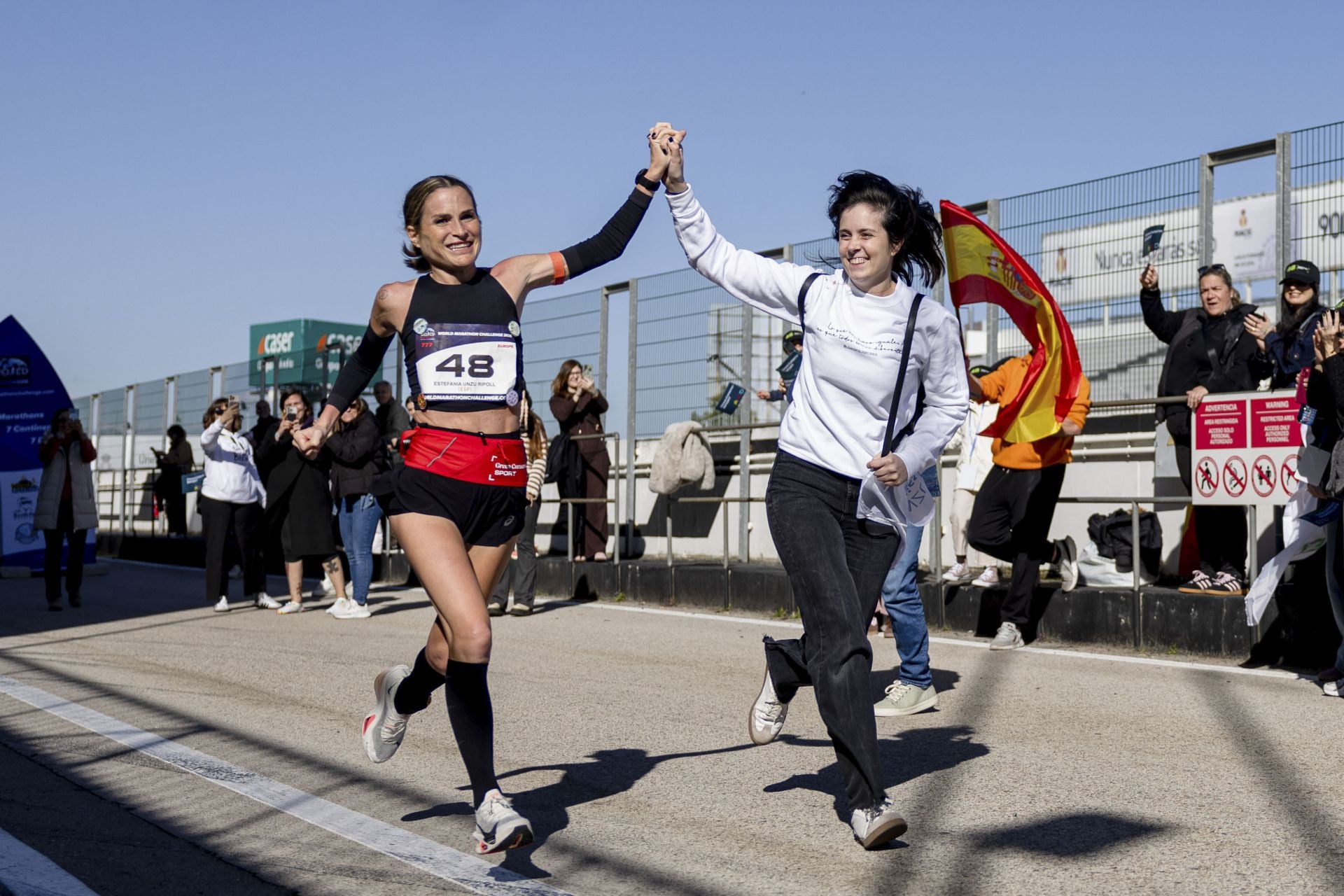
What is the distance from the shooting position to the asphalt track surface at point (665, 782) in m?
4.25

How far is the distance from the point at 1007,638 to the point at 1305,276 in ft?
9.69

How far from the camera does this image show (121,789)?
5.46m

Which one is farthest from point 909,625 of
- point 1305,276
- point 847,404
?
point 1305,276

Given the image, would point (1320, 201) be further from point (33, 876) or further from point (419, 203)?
point (33, 876)

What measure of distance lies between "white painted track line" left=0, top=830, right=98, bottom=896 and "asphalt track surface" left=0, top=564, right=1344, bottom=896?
2 cm

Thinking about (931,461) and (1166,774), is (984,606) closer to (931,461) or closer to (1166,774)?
(1166,774)

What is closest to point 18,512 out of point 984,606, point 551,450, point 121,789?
point 551,450

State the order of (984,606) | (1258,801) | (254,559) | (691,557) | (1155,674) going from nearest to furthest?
(1258,801), (1155,674), (984,606), (254,559), (691,557)

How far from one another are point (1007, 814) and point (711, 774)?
122 centimetres

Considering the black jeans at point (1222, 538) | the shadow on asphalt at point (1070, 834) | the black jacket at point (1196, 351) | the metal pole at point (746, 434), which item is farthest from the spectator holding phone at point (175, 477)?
the shadow on asphalt at point (1070, 834)

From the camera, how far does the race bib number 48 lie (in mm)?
4664

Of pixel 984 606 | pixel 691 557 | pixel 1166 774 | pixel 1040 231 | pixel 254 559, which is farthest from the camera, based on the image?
pixel 691 557

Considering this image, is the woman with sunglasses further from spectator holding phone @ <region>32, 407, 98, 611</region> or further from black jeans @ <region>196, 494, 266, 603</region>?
spectator holding phone @ <region>32, 407, 98, 611</region>

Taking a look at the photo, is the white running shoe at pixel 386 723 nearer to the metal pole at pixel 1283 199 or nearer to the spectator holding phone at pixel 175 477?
the metal pole at pixel 1283 199
